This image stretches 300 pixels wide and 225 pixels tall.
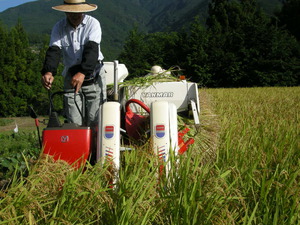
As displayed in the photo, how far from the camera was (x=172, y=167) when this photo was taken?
216 cm

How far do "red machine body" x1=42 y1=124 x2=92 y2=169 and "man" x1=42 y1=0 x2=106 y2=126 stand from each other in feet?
2.21

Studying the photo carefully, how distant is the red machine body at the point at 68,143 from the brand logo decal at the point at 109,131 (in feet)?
0.51

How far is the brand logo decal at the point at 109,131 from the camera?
2318mm

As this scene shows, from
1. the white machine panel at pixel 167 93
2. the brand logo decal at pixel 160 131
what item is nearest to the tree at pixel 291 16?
the white machine panel at pixel 167 93

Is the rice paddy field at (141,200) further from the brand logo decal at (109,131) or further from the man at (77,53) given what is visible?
the man at (77,53)

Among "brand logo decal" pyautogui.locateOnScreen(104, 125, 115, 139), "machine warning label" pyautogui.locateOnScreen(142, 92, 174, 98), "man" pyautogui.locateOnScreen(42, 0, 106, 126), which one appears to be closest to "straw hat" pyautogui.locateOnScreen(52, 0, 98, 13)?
"man" pyautogui.locateOnScreen(42, 0, 106, 126)

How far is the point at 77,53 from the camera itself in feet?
10.5

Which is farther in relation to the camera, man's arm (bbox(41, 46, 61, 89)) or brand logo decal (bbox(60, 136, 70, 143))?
man's arm (bbox(41, 46, 61, 89))

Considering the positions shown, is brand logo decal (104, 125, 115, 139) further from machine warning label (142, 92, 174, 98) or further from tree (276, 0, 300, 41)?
tree (276, 0, 300, 41)

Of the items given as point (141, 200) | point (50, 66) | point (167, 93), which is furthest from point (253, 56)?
point (141, 200)

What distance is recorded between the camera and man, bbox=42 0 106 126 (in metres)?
2.95

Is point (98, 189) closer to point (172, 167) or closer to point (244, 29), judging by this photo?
point (172, 167)

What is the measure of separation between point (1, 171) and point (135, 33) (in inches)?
1079

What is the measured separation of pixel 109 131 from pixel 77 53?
47.5 inches
